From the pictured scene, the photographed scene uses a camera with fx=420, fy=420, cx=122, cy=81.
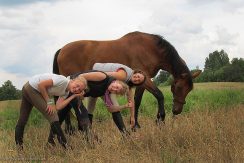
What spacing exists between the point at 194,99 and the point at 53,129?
11.4 meters

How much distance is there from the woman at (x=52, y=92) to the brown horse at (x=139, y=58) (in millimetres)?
3737

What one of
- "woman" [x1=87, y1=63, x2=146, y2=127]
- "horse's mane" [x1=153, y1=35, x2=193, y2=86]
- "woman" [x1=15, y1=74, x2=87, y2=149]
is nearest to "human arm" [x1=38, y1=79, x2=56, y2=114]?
"woman" [x1=15, y1=74, x2=87, y2=149]

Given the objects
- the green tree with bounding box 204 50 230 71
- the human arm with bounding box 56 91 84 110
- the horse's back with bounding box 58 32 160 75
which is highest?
the green tree with bounding box 204 50 230 71

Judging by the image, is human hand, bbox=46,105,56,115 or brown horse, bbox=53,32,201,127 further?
brown horse, bbox=53,32,201,127

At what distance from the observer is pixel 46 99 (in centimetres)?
640

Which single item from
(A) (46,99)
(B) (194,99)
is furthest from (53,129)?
(B) (194,99)

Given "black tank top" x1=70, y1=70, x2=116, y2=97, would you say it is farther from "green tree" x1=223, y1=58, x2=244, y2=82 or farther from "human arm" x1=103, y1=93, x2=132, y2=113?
"green tree" x1=223, y1=58, x2=244, y2=82

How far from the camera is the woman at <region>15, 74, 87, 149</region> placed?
6.23 m

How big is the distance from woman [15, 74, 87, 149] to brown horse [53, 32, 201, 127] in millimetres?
3737

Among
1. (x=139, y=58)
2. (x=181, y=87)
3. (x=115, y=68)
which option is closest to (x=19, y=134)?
(x=115, y=68)

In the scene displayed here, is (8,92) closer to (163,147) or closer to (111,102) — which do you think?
(111,102)

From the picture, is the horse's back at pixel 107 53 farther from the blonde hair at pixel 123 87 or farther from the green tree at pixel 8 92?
the green tree at pixel 8 92

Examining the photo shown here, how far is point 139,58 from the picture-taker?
34.1ft

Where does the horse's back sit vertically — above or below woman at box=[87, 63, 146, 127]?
above
